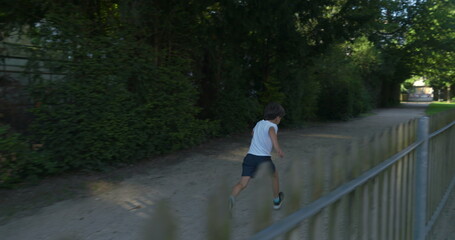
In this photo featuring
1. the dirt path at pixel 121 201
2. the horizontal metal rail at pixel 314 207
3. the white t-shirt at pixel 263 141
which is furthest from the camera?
the white t-shirt at pixel 263 141

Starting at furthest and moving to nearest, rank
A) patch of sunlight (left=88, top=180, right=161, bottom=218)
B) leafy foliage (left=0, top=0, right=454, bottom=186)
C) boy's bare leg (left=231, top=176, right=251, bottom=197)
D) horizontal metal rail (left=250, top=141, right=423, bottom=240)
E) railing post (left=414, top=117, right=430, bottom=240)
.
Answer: leafy foliage (left=0, top=0, right=454, bottom=186) → patch of sunlight (left=88, top=180, right=161, bottom=218) → boy's bare leg (left=231, top=176, right=251, bottom=197) → railing post (left=414, top=117, right=430, bottom=240) → horizontal metal rail (left=250, top=141, right=423, bottom=240)

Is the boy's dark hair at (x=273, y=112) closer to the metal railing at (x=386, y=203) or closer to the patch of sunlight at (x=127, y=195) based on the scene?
the metal railing at (x=386, y=203)

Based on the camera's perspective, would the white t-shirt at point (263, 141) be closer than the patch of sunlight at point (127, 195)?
Yes

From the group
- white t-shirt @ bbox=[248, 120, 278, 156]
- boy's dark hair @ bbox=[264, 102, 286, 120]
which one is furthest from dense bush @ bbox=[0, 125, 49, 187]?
boy's dark hair @ bbox=[264, 102, 286, 120]

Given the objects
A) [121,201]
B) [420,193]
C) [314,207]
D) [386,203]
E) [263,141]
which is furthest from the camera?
[121,201]

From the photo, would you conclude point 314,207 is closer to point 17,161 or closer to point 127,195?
point 127,195

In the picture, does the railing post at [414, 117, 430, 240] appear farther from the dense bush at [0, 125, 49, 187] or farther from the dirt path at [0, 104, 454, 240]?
the dense bush at [0, 125, 49, 187]

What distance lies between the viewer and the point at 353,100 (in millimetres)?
19141

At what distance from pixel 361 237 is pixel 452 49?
26.3 metres

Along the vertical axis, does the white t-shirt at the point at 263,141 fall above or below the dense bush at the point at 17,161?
above

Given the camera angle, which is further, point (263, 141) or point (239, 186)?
point (263, 141)

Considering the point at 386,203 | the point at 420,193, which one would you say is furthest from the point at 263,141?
the point at 386,203

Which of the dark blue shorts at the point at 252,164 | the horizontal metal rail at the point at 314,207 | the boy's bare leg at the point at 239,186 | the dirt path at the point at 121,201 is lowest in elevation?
the dirt path at the point at 121,201

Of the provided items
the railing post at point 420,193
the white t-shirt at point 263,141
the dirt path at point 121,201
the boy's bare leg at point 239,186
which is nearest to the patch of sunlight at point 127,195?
the dirt path at point 121,201
